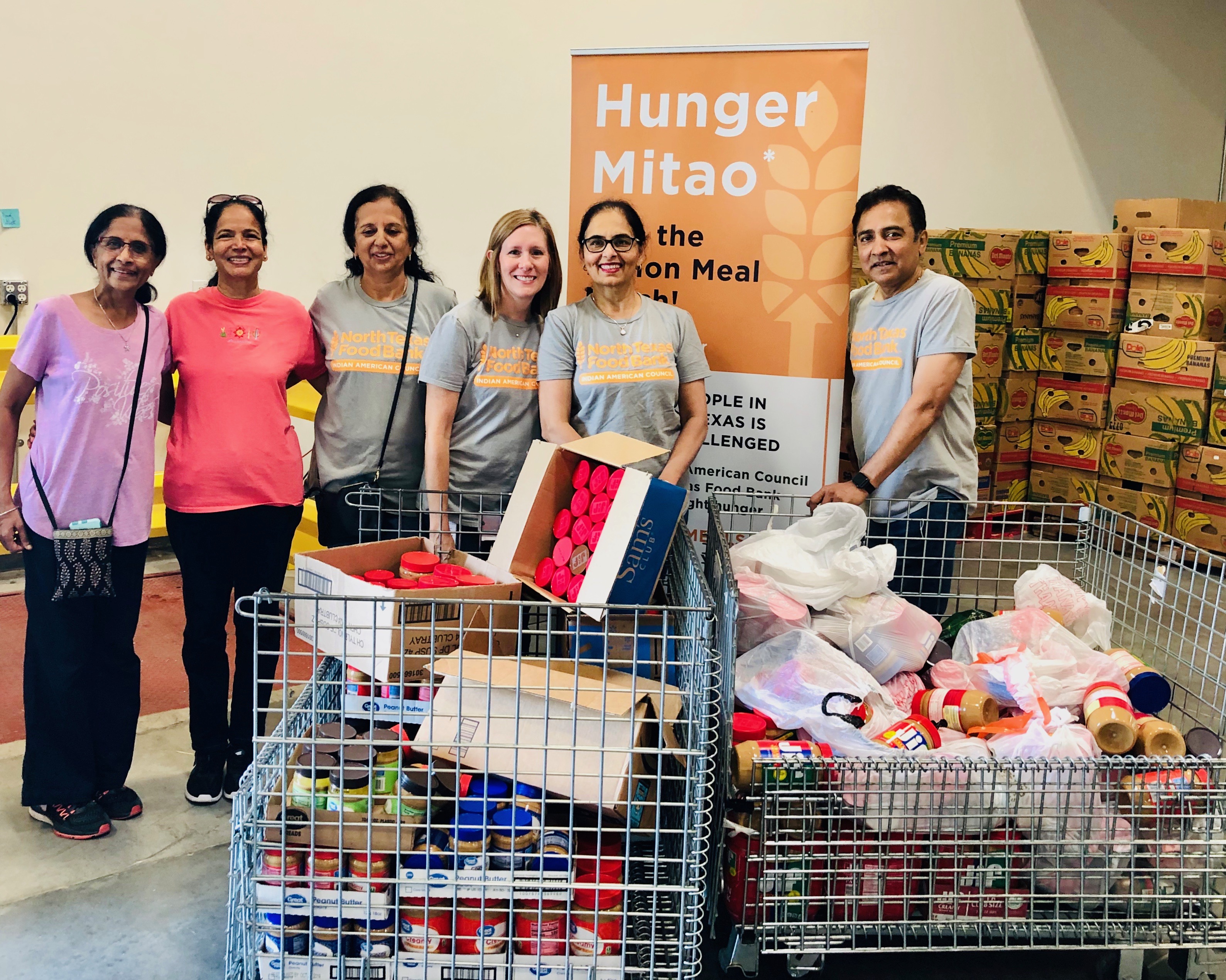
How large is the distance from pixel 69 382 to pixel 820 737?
1735 mm

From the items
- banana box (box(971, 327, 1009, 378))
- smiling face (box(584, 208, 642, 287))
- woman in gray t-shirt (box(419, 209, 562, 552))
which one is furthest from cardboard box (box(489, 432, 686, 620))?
banana box (box(971, 327, 1009, 378))

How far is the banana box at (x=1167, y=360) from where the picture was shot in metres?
5.19

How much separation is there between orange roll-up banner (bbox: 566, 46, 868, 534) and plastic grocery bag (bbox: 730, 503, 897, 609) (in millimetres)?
564

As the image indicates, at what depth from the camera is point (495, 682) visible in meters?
1.60

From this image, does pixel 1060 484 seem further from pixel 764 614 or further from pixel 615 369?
pixel 764 614

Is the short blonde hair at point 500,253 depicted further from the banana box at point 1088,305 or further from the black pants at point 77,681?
the banana box at point 1088,305

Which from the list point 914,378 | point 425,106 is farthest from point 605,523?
point 425,106

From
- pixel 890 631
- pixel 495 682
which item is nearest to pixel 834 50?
pixel 890 631

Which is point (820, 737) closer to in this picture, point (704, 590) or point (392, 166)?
point (704, 590)

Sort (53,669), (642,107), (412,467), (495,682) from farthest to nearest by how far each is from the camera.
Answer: (642,107) → (412,467) → (53,669) → (495,682)

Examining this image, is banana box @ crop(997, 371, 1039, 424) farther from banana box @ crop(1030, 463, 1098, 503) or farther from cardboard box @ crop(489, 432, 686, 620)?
cardboard box @ crop(489, 432, 686, 620)

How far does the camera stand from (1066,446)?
5859 millimetres

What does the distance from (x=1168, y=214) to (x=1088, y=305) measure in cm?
62

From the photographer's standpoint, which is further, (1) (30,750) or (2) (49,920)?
→ (1) (30,750)
